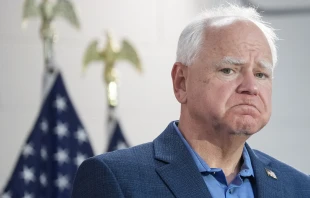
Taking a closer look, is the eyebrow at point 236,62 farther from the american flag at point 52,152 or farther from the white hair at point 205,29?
the american flag at point 52,152

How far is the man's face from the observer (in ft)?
9.01

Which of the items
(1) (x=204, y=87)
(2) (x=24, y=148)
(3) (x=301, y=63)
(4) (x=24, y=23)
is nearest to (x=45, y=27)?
(4) (x=24, y=23)

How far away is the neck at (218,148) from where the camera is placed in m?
2.82

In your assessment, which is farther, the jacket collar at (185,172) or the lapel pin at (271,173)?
the lapel pin at (271,173)

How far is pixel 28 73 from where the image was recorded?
6348 mm

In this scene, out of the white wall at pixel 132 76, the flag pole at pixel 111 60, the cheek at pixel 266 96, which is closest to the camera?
the cheek at pixel 266 96

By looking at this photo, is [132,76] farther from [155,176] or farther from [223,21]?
[155,176]

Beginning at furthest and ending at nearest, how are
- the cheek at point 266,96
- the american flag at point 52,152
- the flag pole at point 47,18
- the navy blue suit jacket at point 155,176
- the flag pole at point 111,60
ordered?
the flag pole at point 111,60
the flag pole at point 47,18
the american flag at point 52,152
the cheek at point 266,96
the navy blue suit jacket at point 155,176

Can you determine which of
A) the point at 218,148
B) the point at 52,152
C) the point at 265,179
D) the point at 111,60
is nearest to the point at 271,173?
the point at 265,179

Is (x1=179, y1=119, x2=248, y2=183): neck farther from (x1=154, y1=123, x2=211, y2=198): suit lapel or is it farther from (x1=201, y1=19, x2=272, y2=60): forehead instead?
(x1=201, y1=19, x2=272, y2=60): forehead

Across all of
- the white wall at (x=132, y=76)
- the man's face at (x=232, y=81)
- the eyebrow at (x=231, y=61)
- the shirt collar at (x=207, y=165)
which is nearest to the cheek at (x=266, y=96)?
the man's face at (x=232, y=81)

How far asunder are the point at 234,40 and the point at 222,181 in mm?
468

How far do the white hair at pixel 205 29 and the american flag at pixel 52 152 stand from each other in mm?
2743

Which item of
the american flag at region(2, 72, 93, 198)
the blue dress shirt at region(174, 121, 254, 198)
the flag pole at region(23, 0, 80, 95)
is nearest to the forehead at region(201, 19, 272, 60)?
the blue dress shirt at region(174, 121, 254, 198)
